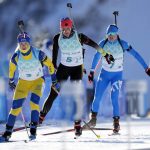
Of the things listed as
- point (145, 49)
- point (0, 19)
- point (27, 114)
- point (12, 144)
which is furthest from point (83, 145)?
point (0, 19)

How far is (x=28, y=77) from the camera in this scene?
768 centimetres

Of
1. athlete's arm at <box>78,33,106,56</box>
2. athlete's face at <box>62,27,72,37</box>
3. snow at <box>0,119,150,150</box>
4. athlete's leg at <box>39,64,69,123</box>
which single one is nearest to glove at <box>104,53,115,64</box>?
athlete's arm at <box>78,33,106,56</box>

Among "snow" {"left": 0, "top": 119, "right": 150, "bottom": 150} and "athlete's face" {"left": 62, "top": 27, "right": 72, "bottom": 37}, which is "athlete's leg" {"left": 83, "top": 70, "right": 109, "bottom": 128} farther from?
"athlete's face" {"left": 62, "top": 27, "right": 72, "bottom": 37}

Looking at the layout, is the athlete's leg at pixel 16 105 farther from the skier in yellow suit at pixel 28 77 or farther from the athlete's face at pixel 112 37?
the athlete's face at pixel 112 37

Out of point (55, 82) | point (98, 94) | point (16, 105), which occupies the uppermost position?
point (55, 82)

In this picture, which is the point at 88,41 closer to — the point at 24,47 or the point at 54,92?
the point at 54,92

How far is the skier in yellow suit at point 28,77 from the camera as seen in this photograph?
7531mm

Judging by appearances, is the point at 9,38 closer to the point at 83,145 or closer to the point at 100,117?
the point at 100,117

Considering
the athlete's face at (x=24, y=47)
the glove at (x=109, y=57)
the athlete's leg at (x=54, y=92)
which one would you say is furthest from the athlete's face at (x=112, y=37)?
the athlete's face at (x=24, y=47)

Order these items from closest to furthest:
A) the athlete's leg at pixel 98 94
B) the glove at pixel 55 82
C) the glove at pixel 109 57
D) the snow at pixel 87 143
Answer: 1. the snow at pixel 87 143
2. the glove at pixel 55 82
3. the glove at pixel 109 57
4. the athlete's leg at pixel 98 94

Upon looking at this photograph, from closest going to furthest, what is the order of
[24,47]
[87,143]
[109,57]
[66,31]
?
[87,143]
[24,47]
[66,31]
[109,57]

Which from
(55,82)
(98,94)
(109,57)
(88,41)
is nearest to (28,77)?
(55,82)

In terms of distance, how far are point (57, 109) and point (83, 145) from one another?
6392 mm

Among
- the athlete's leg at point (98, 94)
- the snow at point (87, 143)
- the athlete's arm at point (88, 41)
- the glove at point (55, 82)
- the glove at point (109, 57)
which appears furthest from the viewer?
the athlete's leg at point (98, 94)
